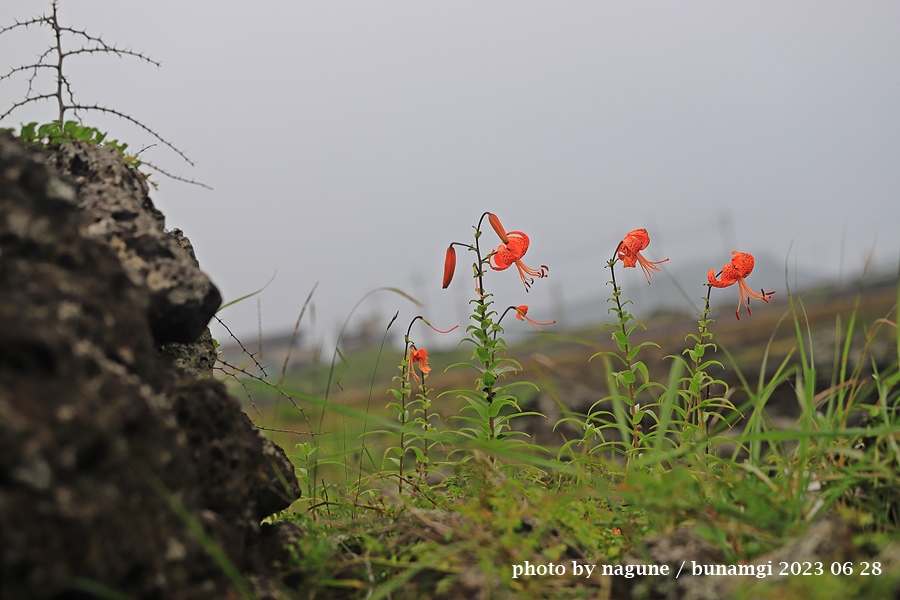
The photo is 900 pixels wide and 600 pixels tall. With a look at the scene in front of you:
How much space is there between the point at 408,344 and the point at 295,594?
57.5 inches

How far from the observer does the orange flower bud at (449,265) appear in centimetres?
326

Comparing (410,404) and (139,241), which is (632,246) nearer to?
(410,404)

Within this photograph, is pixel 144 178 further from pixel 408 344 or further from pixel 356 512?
pixel 356 512

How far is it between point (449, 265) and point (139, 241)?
1.46 m

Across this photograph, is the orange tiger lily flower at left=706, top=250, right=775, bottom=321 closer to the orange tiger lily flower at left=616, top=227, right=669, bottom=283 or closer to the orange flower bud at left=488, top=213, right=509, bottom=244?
the orange tiger lily flower at left=616, top=227, right=669, bottom=283

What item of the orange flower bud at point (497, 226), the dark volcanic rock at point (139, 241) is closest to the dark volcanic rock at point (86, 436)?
the dark volcanic rock at point (139, 241)

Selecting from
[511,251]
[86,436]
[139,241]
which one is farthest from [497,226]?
[86,436]

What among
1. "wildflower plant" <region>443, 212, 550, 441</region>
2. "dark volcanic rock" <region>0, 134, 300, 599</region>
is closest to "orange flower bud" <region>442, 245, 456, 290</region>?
"wildflower plant" <region>443, 212, 550, 441</region>

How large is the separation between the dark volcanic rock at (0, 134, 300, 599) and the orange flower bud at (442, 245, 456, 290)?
1.47m

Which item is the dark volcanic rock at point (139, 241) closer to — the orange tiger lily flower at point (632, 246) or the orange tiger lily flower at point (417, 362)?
→ the orange tiger lily flower at point (417, 362)

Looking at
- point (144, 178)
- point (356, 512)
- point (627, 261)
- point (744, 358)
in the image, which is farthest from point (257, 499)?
point (744, 358)

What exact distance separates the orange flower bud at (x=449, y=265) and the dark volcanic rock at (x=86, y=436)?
1.47 m

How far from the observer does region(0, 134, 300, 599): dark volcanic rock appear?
1384 millimetres

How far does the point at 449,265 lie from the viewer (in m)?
3.27
